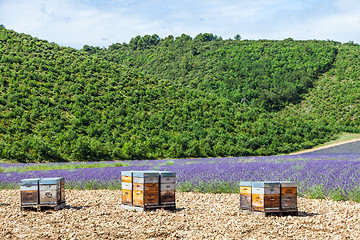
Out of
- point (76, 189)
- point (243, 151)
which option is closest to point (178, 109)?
point (243, 151)

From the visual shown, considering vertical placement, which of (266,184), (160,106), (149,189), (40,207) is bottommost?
(40,207)

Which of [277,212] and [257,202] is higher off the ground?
[257,202]

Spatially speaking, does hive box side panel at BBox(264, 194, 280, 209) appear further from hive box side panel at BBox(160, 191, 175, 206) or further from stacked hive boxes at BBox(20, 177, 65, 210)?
stacked hive boxes at BBox(20, 177, 65, 210)

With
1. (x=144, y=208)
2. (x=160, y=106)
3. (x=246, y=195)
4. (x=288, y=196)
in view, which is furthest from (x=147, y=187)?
(x=160, y=106)

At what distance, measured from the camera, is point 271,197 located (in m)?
→ 8.04

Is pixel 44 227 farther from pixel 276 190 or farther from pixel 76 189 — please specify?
pixel 76 189

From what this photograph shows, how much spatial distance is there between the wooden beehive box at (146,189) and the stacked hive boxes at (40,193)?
69.7 inches

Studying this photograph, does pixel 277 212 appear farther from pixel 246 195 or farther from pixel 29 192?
pixel 29 192

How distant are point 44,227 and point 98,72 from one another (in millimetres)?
45947

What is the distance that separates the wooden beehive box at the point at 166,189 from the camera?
8.66 meters

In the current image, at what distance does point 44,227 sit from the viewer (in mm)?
6957

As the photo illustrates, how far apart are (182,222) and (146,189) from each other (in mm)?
1443

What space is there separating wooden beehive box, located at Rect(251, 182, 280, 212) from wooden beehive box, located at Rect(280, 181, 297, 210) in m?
0.11

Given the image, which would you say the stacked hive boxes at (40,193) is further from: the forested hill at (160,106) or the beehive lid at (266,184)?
the forested hill at (160,106)
